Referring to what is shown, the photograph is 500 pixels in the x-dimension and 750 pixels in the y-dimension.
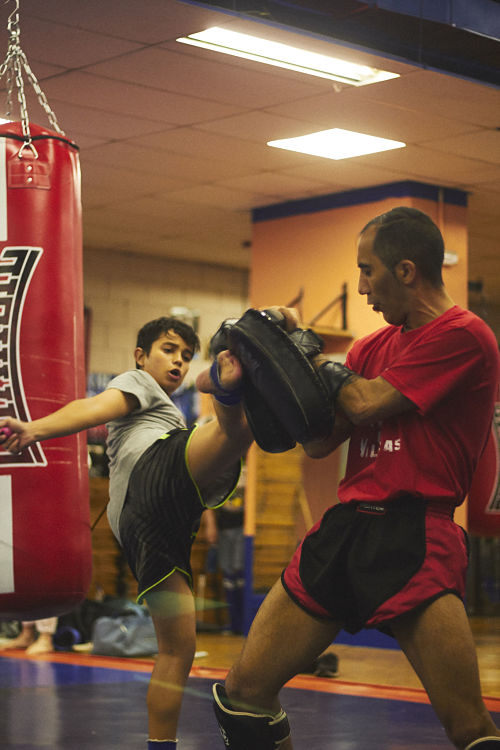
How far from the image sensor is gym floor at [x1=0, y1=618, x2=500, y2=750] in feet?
14.2

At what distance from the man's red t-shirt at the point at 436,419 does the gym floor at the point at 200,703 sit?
2100mm

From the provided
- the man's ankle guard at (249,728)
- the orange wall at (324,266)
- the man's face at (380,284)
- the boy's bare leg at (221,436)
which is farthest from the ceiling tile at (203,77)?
the man's ankle guard at (249,728)

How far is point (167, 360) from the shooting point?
3730mm

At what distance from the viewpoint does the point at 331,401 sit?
2.45 metres

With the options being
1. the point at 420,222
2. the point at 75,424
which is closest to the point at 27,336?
the point at 75,424

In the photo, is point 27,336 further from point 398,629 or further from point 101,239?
point 101,239

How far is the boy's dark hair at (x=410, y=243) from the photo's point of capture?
8.09ft

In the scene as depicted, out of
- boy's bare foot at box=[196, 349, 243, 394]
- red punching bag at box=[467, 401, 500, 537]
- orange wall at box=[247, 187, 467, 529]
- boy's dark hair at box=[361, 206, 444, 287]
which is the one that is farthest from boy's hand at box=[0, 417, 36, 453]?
orange wall at box=[247, 187, 467, 529]

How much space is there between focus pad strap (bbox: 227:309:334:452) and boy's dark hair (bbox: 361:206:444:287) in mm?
280

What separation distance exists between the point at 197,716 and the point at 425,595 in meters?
2.73

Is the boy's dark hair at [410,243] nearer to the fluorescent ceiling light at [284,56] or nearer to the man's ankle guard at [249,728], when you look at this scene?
the man's ankle guard at [249,728]

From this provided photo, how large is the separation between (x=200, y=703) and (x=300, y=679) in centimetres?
102

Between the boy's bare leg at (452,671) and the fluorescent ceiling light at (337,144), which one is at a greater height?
the fluorescent ceiling light at (337,144)

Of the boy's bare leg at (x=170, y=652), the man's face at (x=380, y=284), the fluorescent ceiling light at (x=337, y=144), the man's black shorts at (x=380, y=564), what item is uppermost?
the fluorescent ceiling light at (x=337, y=144)
